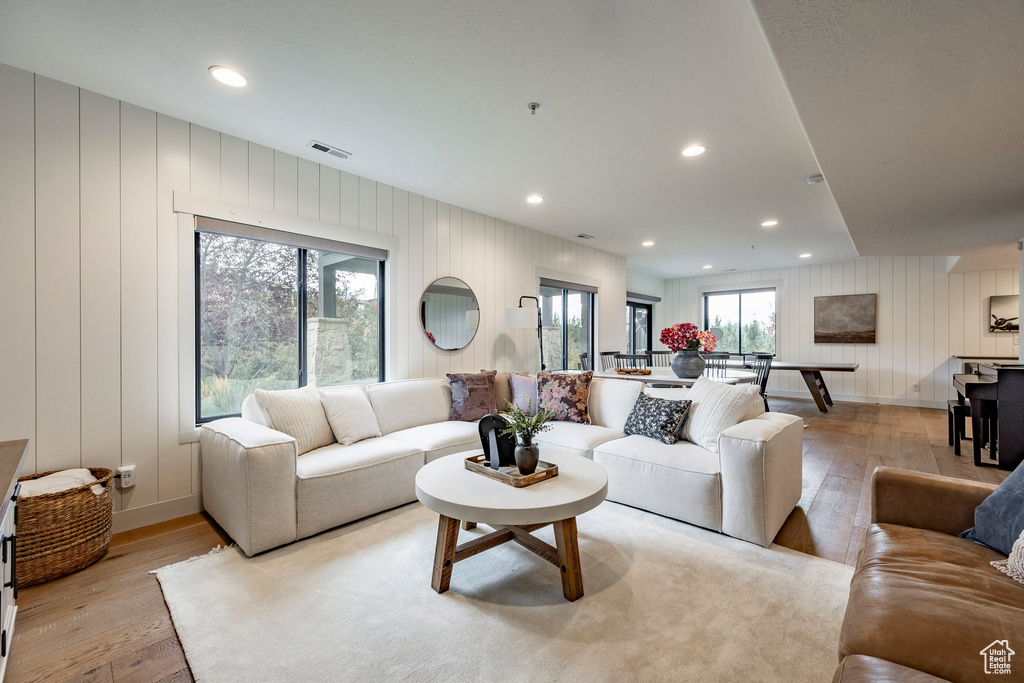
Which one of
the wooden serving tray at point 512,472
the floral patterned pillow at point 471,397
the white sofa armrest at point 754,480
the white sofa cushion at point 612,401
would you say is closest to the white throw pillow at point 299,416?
the floral patterned pillow at point 471,397

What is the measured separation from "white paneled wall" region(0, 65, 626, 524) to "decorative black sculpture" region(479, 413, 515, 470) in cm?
205

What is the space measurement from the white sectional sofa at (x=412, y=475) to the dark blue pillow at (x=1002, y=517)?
0.88 meters

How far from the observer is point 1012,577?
120 cm

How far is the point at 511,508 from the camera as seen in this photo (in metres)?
1.73

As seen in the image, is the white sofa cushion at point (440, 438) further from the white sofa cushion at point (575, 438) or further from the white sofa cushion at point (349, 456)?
the white sofa cushion at point (575, 438)

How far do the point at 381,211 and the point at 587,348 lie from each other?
12.5 feet

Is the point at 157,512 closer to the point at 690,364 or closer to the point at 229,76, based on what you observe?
the point at 229,76

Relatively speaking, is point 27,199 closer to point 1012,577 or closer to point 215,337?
point 215,337

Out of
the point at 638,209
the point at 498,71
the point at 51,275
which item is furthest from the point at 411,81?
the point at 638,209

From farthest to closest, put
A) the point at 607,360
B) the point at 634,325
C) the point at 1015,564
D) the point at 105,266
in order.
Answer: the point at 634,325 < the point at 607,360 < the point at 105,266 < the point at 1015,564

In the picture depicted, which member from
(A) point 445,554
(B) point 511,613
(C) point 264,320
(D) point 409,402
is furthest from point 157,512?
(B) point 511,613

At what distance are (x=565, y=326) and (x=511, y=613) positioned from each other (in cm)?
469

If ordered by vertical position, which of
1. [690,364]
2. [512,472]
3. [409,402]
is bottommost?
[512,472]

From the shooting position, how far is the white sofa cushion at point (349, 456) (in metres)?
2.50
